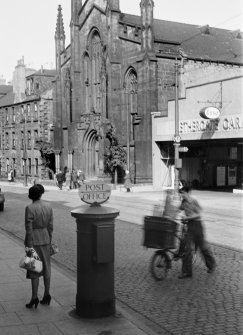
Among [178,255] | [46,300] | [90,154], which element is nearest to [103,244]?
[46,300]

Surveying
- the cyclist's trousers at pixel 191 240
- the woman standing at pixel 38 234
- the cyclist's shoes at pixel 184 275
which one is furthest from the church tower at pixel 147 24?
the woman standing at pixel 38 234

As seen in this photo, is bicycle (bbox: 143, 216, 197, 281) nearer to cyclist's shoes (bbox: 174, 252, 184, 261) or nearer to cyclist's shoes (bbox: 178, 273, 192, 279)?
cyclist's shoes (bbox: 174, 252, 184, 261)

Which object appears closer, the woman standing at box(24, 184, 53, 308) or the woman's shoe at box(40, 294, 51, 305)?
the woman standing at box(24, 184, 53, 308)

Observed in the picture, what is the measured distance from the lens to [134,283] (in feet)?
28.0

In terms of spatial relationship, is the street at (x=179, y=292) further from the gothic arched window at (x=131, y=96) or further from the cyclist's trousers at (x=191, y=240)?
the gothic arched window at (x=131, y=96)

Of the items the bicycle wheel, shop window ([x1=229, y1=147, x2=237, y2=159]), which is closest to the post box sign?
the bicycle wheel

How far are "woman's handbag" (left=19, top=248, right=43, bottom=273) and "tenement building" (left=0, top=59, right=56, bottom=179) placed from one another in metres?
50.6

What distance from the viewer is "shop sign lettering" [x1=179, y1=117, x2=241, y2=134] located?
91.9 feet

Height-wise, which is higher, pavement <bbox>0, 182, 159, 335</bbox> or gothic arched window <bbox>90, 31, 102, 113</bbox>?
gothic arched window <bbox>90, 31, 102, 113</bbox>

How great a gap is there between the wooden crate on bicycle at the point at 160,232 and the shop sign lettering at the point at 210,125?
66.6 ft

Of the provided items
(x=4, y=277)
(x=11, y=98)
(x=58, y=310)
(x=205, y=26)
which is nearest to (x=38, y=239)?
(x=58, y=310)

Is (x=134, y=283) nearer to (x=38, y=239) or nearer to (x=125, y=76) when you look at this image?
(x=38, y=239)

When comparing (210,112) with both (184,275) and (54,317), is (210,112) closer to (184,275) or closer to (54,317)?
(184,275)

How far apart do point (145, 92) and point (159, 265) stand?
115ft
